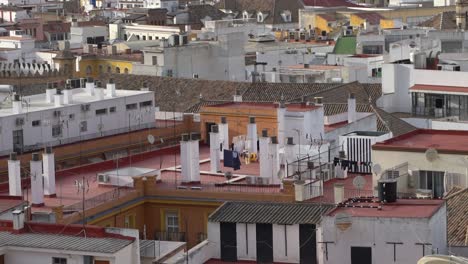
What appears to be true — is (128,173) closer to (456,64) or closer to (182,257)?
(182,257)

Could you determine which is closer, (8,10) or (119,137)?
(119,137)

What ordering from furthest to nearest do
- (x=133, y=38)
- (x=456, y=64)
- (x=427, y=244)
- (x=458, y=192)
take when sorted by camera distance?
(x=133, y=38) < (x=456, y=64) < (x=458, y=192) < (x=427, y=244)

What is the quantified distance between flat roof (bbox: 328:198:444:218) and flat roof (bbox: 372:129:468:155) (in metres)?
4.88

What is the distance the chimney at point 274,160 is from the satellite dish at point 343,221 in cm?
898

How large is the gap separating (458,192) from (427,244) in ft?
18.0

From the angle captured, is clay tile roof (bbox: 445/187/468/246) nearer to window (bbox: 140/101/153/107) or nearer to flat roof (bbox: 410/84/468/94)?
window (bbox: 140/101/153/107)

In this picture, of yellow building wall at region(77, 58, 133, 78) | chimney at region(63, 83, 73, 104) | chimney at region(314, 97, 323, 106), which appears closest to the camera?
chimney at region(63, 83, 73, 104)

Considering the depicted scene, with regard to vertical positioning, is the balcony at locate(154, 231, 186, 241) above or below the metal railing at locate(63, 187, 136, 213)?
below

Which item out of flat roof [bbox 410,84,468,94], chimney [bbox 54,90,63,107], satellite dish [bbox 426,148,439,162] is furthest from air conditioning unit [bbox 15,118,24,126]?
flat roof [bbox 410,84,468,94]

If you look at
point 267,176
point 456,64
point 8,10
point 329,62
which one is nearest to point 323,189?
point 267,176

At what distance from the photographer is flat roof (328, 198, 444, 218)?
30.2 m

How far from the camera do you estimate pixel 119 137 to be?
45438 mm

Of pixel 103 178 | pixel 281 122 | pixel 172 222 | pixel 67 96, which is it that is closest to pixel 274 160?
pixel 172 222

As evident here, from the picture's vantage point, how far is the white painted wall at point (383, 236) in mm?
29750
